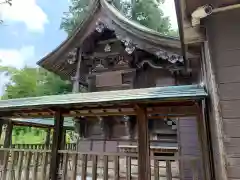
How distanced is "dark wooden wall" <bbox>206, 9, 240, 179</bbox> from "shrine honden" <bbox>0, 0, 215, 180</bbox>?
41.3 inches

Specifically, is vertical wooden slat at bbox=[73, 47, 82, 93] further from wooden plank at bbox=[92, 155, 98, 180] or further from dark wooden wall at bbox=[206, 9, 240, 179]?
dark wooden wall at bbox=[206, 9, 240, 179]

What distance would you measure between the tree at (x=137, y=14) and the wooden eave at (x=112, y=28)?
8726 millimetres

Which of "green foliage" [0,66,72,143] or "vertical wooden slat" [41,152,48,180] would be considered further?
"green foliage" [0,66,72,143]

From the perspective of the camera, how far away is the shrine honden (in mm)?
3916

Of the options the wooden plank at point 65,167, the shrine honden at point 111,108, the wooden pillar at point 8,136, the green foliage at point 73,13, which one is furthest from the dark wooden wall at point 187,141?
the green foliage at point 73,13

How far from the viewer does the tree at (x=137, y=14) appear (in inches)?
598

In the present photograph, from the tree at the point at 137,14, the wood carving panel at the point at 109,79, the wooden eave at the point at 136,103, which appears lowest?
the wooden eave at the point at 136,103

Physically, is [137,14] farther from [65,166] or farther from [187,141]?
[65,166]

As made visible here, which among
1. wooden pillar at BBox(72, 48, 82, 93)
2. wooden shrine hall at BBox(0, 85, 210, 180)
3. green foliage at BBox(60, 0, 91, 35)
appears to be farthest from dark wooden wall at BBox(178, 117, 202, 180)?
green foliage at BBox(60, 0, 91, 35)

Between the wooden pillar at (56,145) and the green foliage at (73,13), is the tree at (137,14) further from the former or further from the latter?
the wooden pillar at (56,145)

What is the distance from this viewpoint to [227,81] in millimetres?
2219

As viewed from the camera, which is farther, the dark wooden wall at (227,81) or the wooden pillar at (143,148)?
the wooden pillar at (143,148)

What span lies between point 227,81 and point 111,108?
2244 millimetres

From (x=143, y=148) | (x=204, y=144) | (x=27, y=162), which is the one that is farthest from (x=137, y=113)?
(x=27, y=162)
